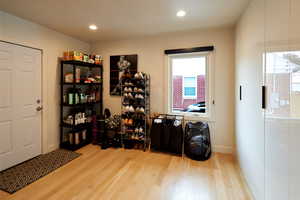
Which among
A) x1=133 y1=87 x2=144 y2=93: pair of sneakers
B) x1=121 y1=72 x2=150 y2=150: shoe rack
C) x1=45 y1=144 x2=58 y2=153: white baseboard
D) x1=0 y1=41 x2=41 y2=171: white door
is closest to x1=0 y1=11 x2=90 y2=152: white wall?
x1=45 y1=144 x2=58 y2=153: white baseboard

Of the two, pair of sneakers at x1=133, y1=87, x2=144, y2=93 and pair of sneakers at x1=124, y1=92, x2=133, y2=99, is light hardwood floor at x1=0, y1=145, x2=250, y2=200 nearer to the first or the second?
pair of sneakers at x1=124, y1=92, x2=133, y2=99

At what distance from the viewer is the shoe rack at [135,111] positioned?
132 inches

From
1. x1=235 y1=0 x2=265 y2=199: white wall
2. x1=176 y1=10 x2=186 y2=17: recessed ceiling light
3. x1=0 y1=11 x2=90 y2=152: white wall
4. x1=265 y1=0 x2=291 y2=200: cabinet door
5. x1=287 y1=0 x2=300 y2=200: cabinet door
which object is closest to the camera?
x1=287 y1=0 x2=300 y2=200: cabinet door

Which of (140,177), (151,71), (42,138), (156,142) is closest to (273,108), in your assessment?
(140,177)

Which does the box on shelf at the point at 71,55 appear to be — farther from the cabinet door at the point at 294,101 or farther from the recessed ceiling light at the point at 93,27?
the cabinet door at the point at 294,101

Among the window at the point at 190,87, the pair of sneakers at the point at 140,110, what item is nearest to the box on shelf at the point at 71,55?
the pair of sneakers at the point at 140,110

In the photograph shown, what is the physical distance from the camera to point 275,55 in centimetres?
131

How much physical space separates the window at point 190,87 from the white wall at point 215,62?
1.45 feet

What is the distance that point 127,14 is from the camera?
8.19 feet

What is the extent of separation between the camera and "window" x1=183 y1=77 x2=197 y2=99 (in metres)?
3.39

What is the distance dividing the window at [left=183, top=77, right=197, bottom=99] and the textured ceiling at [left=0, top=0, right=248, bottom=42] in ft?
3.41

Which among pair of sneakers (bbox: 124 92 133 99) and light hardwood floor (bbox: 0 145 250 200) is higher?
pair of sneakers (bbox: 124 92 133 99)

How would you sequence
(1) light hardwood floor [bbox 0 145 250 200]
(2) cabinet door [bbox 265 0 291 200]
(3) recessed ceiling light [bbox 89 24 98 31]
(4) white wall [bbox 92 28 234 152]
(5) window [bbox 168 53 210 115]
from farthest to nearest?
(5) window [bbox 168 53 210 115] → (4) white wall [bbox 92 28 234 152] → (3) recessed ceiling light [bbox 89 24 98 31] → (1) light hardwood floor [bbox 0 145 250 200] → (2) cabinet door [bbox 265 0 291 200]

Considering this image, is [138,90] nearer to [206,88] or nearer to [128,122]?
[128,122]
